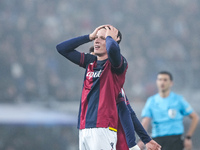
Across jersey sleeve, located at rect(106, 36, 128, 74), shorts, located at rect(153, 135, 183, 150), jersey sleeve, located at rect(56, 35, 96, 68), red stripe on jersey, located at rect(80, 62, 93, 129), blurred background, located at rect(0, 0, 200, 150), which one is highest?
blurred background, located at rect(0, 0, 200, 150)

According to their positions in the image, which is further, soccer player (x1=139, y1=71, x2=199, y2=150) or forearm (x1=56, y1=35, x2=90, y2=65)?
soccer player (x1=139, y1=71, x2=199, y2=150)

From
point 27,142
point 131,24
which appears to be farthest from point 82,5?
point 27,142

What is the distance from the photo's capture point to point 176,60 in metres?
10.1

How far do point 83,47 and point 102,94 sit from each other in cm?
640

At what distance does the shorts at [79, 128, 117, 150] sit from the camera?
2676 millimetres

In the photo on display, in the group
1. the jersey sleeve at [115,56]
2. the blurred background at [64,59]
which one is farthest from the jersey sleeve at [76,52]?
the blurred background at [64,59]

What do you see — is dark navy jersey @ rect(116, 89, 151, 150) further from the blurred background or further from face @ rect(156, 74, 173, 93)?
the blurred background

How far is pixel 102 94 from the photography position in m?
2.75

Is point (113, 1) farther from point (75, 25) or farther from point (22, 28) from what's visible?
point (22, 28)

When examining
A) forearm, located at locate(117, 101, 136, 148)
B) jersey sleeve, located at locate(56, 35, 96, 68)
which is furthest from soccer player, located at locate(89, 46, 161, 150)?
jersey sleeve, located at locate(56, 35, 96, 68)

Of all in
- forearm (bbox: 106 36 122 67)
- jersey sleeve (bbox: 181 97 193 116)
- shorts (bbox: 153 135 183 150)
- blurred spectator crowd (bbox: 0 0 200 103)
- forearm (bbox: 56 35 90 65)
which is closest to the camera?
forearm (bbox: 106 36 122 67)

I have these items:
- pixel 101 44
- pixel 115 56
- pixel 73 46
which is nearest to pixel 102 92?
pixel 115 56

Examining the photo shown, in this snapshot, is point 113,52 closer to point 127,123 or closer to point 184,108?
point 127,123

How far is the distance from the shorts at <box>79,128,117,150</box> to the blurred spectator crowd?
5.27 meters
